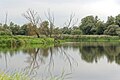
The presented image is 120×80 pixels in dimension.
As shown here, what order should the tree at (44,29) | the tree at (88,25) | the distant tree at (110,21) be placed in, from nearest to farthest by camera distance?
the tree at (44,29) → the distant tree at (110,21) → the tree at (88,25)

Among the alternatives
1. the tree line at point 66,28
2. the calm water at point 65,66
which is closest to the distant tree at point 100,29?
the tree line at point 66,28

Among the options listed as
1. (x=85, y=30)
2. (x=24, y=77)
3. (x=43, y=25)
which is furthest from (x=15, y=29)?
(x=24, y=77)

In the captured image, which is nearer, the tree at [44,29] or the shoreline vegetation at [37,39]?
the shoreline vegetation at [37,39]

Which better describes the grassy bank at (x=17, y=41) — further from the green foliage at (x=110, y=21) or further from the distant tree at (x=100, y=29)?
the green foliage at (x=110, y=21)

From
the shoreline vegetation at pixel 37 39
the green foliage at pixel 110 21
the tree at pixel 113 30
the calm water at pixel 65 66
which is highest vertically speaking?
the green foliage at pixel 110 21

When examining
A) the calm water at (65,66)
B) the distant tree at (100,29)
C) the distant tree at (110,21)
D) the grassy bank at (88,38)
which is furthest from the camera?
the distant tree at (100,29)

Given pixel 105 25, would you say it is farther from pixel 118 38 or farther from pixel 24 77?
pixel 24 77

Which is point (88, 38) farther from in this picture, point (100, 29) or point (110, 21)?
point (110, 21)

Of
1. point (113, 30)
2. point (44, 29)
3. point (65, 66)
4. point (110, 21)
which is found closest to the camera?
point (65, 66)

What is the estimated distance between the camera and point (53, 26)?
36094 mm

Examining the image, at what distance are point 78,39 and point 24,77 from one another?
1615 inches

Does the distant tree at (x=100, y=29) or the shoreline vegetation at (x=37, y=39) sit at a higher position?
the distant tree at (x=100, y=29)

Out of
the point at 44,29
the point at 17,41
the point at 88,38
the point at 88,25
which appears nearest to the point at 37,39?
the point at 17,41

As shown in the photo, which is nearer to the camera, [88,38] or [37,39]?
[37,39]
